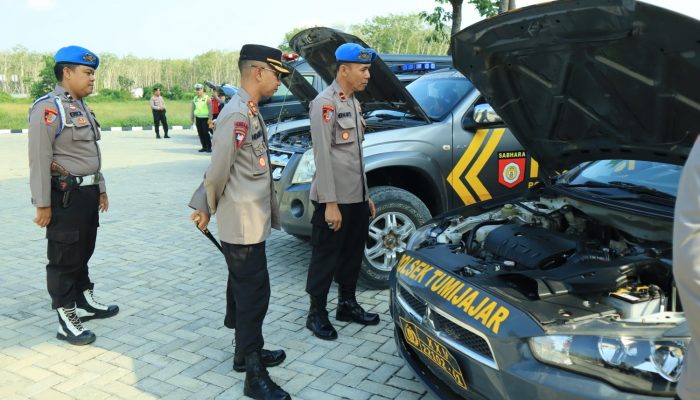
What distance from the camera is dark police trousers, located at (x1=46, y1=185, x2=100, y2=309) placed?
3775mm

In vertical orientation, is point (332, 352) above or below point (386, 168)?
below

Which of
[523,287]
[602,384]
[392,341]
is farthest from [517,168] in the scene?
[602,384]

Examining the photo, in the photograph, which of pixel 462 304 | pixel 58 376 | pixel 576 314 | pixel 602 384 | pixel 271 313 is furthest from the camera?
pixel 271 313

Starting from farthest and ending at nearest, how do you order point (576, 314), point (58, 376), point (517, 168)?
1. point (517, 168)
2. point (58, 376)
3. point (576, 314)

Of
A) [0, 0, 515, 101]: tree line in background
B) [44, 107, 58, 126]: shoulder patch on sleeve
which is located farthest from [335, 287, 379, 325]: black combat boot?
[0, 0, 515, 101]: tree line in background

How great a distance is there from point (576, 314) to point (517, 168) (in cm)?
310

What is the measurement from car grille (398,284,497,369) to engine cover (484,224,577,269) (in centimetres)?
53

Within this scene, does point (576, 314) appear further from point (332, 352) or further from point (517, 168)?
point (517, 168)

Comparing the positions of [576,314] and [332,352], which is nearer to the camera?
[576,314]

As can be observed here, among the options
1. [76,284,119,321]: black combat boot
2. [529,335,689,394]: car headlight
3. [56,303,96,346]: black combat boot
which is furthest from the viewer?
[76,284,119,321]: black combat boot

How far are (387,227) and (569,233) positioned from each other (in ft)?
5.74

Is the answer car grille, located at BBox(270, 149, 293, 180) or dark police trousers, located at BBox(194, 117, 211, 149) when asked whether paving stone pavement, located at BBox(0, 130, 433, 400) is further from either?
dark police trousers, located at BBox(194, 117, 211, 149)

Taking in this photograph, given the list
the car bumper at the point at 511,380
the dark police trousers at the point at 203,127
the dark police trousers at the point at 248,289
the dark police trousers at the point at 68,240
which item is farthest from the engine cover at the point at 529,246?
the dark police trousers at the point at 203,127

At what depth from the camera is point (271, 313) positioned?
Result: 4.38 meters
